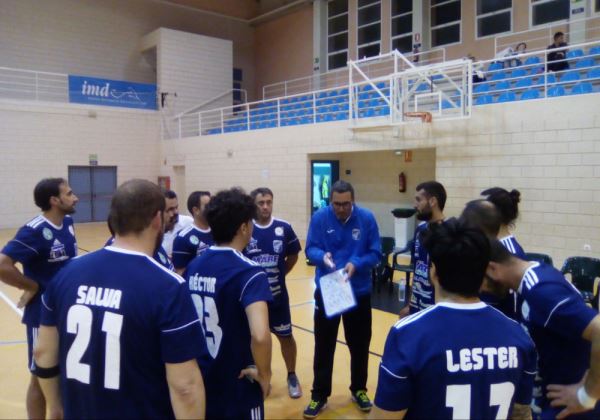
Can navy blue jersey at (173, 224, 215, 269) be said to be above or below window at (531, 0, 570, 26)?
below

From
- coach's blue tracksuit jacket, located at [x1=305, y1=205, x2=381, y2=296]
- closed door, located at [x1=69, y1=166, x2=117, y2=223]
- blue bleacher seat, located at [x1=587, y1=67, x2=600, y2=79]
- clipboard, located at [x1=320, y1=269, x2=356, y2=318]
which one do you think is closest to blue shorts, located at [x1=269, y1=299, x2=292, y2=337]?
coach's blue tracksuit jacket, located at [x1=305, y1=205, x2=381, y2=296]

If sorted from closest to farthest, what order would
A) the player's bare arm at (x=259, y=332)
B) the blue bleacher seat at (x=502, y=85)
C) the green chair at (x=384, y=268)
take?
the player's bare arm at (x=259, y=332), the green chair at (x=384, y=268), the blue bleacher seat at (x=502, y=85)

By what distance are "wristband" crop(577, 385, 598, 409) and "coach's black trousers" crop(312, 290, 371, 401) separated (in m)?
2.14

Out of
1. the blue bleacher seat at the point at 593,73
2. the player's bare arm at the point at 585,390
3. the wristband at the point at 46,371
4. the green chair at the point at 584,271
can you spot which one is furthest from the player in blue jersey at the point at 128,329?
the blue bleacher seat at the point at 593,73

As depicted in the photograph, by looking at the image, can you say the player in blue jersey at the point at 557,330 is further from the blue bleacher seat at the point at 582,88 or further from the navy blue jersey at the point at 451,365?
the blue bleacher seat at the point at 582,88

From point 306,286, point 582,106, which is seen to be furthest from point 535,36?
point 306,286

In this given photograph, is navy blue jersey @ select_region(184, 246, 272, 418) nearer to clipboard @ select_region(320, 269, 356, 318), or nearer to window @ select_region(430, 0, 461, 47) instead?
clipboard @ select_region(320, 269, 356, 318)

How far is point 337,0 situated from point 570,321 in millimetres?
19274

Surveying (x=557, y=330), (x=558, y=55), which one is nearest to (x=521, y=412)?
(x=557, y=330)

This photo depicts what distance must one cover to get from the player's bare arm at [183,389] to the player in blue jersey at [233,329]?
51cm

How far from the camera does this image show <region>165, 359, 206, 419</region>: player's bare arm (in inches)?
73.7

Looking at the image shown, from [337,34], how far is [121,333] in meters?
19.0

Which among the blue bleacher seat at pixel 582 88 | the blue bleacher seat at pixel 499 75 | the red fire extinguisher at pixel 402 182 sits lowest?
the red fire extinguisher at pixel 402 182

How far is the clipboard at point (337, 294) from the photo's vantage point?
3.89m
